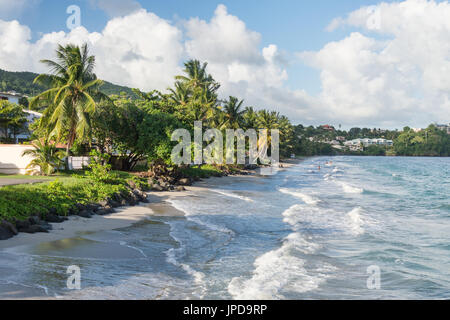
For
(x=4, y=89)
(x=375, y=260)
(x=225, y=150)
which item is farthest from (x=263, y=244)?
(x=4, y=89)

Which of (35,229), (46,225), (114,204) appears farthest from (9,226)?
(114,204)

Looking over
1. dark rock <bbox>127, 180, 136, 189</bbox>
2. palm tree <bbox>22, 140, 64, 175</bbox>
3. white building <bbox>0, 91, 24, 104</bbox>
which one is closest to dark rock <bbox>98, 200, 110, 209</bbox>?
dark rock <bbox>127, 180, 136, 189</bbox>

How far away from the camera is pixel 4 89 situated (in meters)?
95.9

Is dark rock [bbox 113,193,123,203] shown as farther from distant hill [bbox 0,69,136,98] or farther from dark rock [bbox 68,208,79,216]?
distant hill [bbox 0,69,136,98]

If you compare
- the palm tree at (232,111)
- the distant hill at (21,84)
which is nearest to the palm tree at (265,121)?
the palm tree at (232,111)

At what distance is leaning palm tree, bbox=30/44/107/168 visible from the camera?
25203 mm

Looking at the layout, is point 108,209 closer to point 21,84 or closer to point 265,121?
point 265,121

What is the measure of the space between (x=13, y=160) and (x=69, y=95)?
5629mm

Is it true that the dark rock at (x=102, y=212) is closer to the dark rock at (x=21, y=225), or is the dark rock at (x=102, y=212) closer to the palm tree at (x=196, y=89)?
the dark rock at (x=21, y=225)

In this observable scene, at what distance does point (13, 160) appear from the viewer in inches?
926

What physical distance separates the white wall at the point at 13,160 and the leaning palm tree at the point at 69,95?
Answer: 259 cm

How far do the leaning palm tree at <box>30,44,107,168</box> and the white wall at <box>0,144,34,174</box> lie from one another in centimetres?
259

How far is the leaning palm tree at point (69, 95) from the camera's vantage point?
2520 cm
